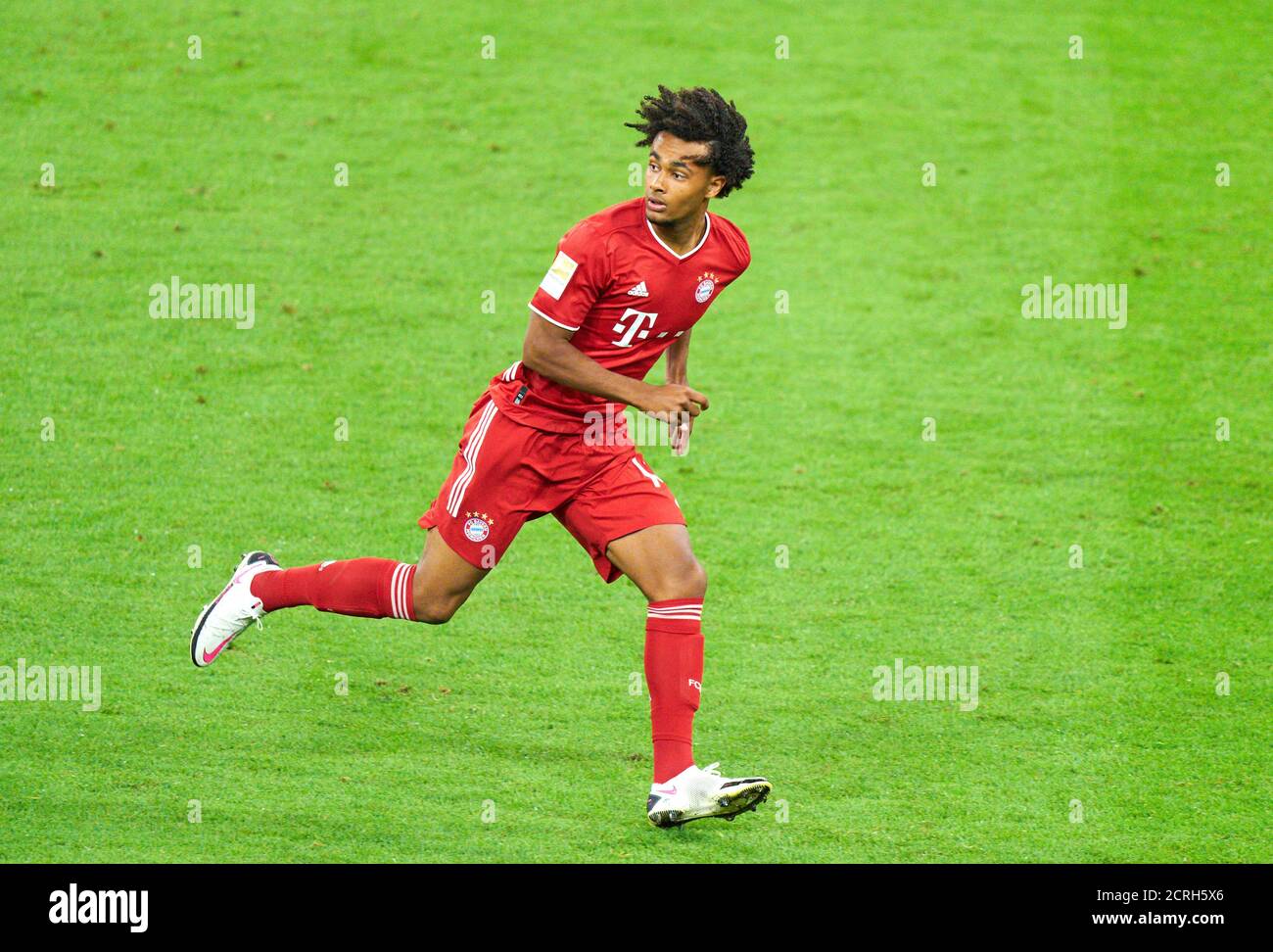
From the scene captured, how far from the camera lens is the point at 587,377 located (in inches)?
203

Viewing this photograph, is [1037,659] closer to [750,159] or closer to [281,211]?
[750,159]

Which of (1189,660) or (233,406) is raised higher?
(233,406)

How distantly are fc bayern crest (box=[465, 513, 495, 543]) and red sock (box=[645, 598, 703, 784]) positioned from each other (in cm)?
64

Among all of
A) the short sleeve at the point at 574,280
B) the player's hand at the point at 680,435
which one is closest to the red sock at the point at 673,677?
the player's hand at the point at 680,435

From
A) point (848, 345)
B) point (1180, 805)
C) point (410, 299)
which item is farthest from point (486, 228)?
point (1180, 805)

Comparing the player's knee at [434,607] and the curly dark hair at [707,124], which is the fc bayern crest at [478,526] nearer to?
the player's knee at [434,607]

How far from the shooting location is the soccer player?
16.9 ft

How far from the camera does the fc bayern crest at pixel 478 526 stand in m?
5.45

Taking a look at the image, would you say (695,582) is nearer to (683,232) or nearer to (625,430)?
(625,430)

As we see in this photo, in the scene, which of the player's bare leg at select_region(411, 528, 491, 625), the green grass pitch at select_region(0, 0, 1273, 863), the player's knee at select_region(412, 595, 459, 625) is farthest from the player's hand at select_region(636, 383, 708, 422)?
the green grass pitch at select_region(0, 0, 1273, 863)

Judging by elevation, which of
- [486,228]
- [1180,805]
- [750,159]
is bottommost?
[1180,805]

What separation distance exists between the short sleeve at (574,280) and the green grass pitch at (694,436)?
166 centimetres

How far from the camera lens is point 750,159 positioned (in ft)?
17.5

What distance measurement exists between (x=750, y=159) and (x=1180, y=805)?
2.67 metres
